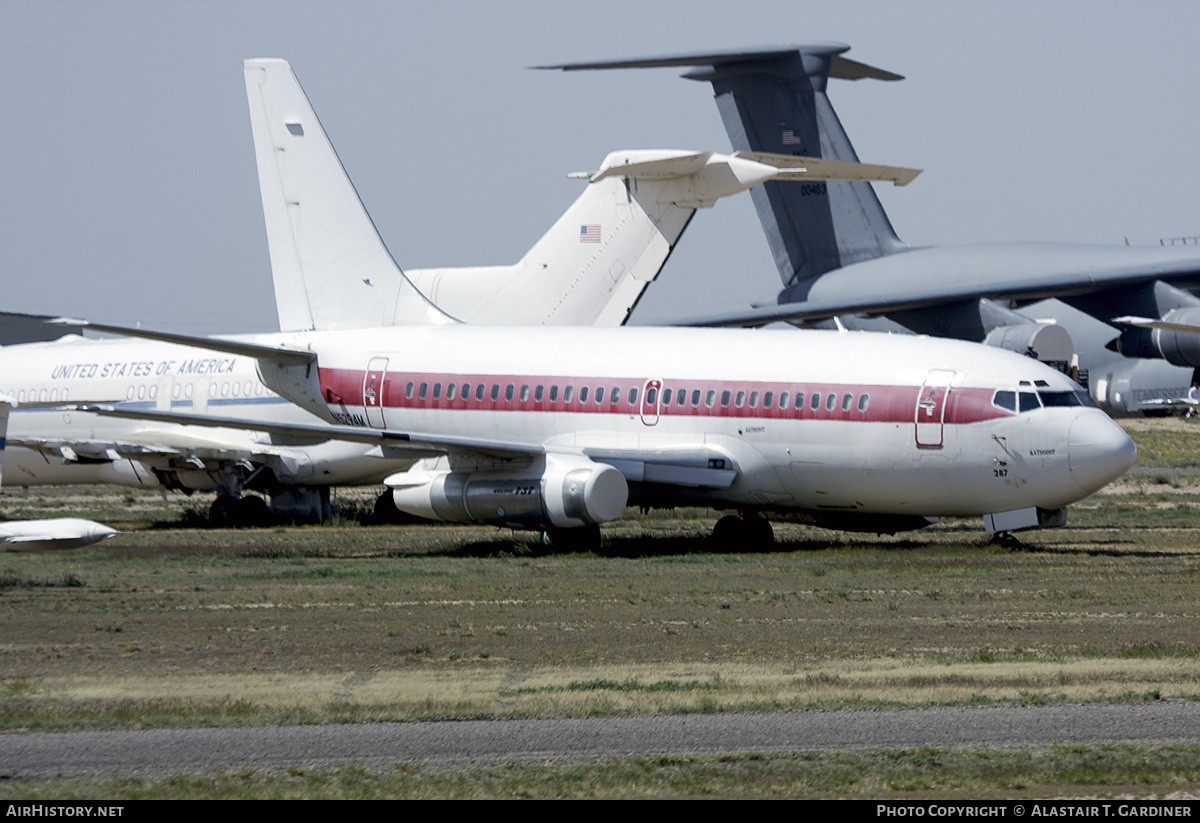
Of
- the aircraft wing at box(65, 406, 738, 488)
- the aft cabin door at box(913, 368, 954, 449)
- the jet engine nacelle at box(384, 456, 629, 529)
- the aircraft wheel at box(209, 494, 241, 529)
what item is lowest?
the aircraft wheel at box(209, 494, 241, 529)

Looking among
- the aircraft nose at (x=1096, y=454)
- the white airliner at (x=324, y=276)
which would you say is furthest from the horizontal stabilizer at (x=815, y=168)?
the aircraft nose at (x=1096, y=454)

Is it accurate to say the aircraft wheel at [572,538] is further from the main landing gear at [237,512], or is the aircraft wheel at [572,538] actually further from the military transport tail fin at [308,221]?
the main landing gear at [237,512]

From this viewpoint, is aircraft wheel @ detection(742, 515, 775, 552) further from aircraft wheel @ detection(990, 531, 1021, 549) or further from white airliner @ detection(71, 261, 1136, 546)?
aircraft wheel @ detection(990, 531, 1021, 549)

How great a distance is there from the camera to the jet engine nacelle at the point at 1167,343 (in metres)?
42.2

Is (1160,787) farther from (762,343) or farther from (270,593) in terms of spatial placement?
(762,343)

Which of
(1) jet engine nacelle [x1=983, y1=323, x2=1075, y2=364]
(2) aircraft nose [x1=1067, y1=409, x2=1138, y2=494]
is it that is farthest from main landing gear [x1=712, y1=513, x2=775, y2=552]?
(1) jet engine nacelle [x1=983, y1=323, x2=1075, y2=364]

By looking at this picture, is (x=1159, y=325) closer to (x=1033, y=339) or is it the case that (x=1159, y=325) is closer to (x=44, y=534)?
(x=1033, y=339)

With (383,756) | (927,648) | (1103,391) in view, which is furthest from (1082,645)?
(1103,391)

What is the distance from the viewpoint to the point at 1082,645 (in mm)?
13859

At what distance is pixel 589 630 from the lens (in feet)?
50.5

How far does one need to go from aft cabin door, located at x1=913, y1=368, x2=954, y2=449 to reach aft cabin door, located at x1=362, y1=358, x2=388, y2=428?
9.69 meters

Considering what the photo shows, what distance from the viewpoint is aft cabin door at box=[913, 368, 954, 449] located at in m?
22.1

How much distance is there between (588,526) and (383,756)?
580 inches

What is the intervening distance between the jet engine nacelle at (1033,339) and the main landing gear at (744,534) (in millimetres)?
18557
